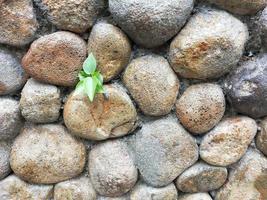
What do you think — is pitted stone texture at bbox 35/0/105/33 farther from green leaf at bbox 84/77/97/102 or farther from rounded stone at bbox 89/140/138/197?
rounded stone at bbox 89/140/138/197

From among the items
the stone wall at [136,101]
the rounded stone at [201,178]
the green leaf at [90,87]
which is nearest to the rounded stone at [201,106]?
the stone wall at [136,101]

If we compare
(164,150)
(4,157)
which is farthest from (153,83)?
(4,157)

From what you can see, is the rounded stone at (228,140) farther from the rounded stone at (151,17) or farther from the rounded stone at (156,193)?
the rounded stone at (151,17)

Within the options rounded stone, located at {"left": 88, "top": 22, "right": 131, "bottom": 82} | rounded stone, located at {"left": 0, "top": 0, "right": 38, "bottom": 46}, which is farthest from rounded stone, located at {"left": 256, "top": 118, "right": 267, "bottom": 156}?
rounded stone, located at {"left": 0, "top": 0, "right": 38, "bottom": 46}

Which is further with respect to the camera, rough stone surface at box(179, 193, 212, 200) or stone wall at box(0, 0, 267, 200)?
rough stone surface at box(179, 193, 212, 200)

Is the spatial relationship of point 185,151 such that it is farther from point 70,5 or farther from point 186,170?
point 70,5

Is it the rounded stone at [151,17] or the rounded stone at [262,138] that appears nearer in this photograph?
the rounded stone at [151,17]
